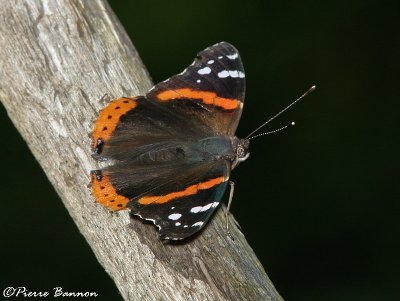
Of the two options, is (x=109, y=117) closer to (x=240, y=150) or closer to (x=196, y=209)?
(x=196, y=209)

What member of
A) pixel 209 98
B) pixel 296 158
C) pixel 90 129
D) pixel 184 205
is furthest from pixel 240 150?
pixel 296 158

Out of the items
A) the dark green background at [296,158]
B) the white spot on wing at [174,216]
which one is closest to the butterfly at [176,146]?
the white spot on wing at [174,216]

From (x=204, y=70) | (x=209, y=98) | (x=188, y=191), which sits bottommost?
(x=188, y=191)

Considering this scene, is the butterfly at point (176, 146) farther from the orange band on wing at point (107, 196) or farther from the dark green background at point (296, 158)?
the dark green background at point (296, 158)

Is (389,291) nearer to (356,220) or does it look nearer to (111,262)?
(356,220)

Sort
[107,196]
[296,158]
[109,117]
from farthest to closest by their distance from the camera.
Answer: [296,158], [109,117], [107,196]

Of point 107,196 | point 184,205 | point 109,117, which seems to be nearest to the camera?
point 107,196
